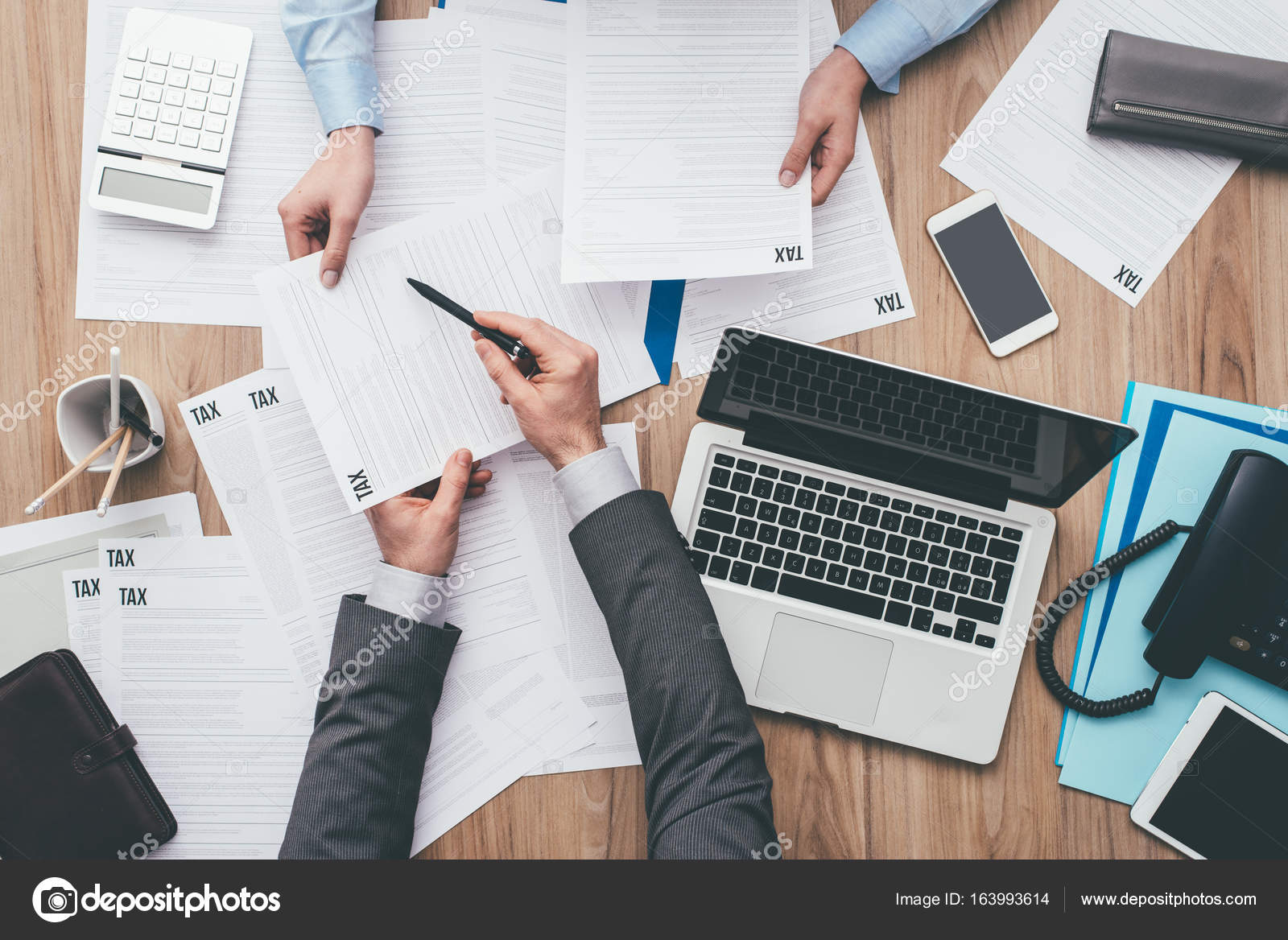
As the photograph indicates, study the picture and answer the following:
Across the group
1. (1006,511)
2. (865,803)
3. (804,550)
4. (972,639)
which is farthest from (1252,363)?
(865,803)

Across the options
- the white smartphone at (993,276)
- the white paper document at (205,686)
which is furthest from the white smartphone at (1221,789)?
the white paper document at (205,686)

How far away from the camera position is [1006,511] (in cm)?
100

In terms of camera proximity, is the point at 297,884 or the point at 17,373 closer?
the point at 297,884

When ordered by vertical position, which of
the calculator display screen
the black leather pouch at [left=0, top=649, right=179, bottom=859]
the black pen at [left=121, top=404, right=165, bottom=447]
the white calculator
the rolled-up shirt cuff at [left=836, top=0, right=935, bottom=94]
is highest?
the rolled-up shirt cuff at [left=836, top=0, right=935, bottom=94]

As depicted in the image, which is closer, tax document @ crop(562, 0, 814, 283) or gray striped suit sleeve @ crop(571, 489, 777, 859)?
gray striped suit sleeve @ crop(571, 489, 777, 859)

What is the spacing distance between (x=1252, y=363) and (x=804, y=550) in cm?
63

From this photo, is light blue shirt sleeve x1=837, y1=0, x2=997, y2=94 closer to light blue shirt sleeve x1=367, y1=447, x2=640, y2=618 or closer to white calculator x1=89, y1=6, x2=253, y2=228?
light blue shirt sleeve x1=367, y1=447, x2=640, y2=618

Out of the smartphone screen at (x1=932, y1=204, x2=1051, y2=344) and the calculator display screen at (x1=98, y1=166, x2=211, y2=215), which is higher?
the calculator display screen at (x1=98, y1=166, x2=211, y2=215)

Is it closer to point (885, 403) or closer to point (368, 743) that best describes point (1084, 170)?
point (885, 403)

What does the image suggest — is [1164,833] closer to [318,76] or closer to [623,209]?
[623,209]

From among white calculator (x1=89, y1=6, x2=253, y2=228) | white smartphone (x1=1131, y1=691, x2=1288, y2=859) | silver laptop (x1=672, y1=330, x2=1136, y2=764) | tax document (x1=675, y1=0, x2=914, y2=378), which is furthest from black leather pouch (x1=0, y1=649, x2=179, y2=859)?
white smartphone (x1=1131, y1=691, x2=1288, y2=859)

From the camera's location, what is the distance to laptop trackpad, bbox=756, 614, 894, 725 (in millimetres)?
1006

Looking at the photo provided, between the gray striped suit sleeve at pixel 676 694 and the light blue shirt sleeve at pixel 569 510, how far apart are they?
0.07ft

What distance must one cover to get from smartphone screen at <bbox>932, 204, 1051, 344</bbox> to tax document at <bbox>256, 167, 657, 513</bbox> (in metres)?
0.44
